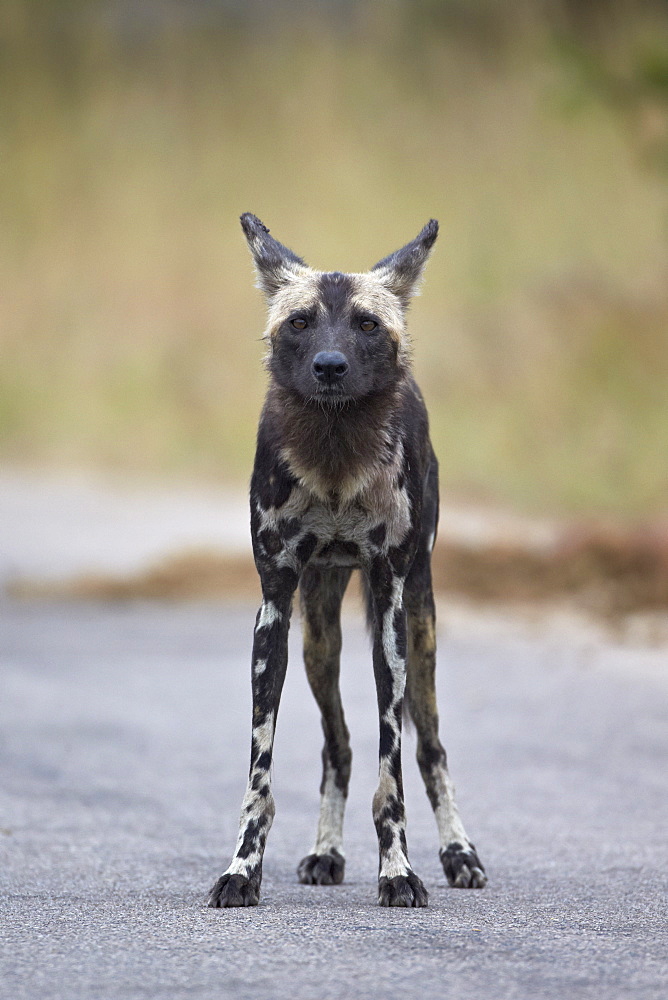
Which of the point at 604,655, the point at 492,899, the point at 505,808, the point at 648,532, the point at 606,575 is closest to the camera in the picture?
the point at 492,899

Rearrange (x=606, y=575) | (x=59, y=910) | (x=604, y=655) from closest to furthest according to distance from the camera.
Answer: (x=59, y=910) → (x=604, y=655) → (x=606, y=575)

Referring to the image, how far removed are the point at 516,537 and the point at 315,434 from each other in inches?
622

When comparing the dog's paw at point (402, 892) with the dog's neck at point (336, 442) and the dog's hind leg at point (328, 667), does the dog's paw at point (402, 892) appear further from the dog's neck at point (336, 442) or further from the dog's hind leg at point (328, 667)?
the dog's neck at point (336, 442)

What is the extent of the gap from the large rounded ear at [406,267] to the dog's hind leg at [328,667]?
132cm

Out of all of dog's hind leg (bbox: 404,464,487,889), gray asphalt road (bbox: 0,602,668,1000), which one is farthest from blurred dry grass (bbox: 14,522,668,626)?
A: dog's hind leg (bbox: 404,464,487,889)

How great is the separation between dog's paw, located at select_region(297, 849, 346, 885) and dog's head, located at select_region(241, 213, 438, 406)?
2.03m

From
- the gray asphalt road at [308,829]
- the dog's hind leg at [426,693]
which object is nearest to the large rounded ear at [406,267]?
the dog's hind leg at [426,693]

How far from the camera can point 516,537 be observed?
2108 centimetres

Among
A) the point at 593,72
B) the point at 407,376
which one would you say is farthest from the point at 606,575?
the point at 407,376

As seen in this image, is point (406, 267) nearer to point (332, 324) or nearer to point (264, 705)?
point (332, 324)

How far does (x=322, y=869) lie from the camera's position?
237 inches

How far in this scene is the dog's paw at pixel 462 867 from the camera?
5.89 metres

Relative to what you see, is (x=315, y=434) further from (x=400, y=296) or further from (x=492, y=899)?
(x=492, y=899)

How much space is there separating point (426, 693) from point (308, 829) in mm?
1573
